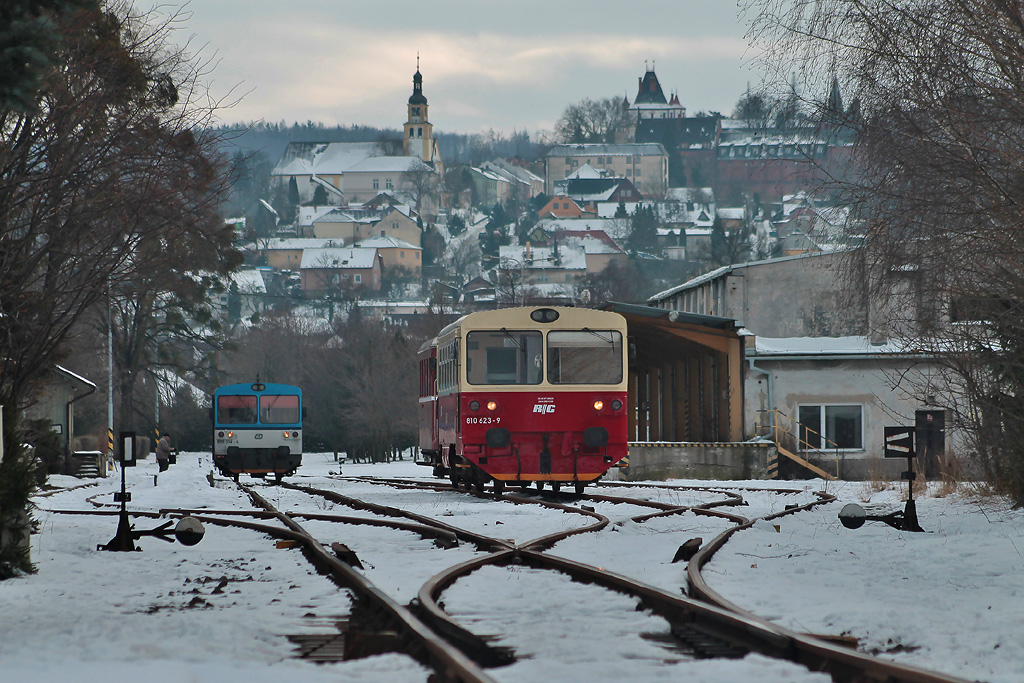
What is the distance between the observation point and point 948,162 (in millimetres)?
12281

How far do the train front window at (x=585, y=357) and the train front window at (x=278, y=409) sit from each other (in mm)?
14342

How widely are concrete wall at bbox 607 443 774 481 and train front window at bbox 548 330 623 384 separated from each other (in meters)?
12.8

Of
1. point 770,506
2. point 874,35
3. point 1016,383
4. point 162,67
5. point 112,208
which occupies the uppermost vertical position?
point 162,67

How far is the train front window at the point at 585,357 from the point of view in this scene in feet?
66.2

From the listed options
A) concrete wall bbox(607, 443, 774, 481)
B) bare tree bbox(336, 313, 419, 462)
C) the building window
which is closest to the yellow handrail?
the building window

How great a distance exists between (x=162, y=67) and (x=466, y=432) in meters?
7.35

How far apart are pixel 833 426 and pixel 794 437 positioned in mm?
1284

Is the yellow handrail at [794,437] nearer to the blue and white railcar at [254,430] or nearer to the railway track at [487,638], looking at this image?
the blue and white railcar at [254,430]

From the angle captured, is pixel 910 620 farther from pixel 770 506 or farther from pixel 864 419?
pixel 864 419

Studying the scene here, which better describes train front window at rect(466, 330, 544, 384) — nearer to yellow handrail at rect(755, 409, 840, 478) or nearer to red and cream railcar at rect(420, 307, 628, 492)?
red and cream railcar at rect(420, 307, 628, 492)

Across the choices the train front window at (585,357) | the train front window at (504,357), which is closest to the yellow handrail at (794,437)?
the train front window at (585,357)

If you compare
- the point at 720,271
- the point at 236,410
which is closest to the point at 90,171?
the point at 236,410

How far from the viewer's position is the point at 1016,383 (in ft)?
47.7

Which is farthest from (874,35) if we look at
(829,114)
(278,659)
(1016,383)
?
(278,659)
